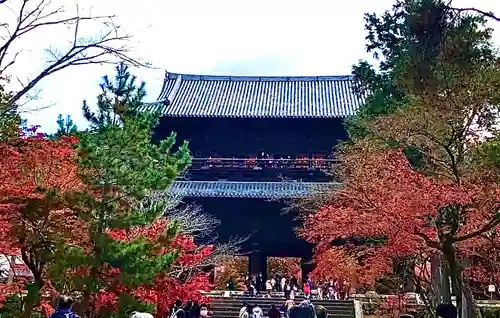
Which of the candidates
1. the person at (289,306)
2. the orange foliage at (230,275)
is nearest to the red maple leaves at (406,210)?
the person at (289,306)

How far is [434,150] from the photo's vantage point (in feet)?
40.6

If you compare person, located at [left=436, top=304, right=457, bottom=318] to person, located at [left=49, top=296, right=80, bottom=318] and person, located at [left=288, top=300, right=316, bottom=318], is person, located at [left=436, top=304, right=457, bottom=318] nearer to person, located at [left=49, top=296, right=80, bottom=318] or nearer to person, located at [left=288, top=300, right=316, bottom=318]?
person, located at [left=288, top=300, right=316, bottom=318]

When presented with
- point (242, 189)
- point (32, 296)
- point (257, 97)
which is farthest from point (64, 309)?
point (257, 97)

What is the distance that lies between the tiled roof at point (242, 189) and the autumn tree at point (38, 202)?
42.2ft

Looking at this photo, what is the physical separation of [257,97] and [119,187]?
773 inches

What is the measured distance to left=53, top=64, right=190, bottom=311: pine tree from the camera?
10703mm

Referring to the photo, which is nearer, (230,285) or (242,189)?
(242,189)

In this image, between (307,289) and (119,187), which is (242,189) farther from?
(119,187)

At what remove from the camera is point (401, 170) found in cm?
1251

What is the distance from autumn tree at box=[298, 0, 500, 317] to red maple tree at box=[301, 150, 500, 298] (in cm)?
2

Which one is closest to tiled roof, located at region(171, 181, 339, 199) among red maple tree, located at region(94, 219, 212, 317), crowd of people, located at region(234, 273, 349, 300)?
crowd of people, located at region(234, 273, 349, 300)

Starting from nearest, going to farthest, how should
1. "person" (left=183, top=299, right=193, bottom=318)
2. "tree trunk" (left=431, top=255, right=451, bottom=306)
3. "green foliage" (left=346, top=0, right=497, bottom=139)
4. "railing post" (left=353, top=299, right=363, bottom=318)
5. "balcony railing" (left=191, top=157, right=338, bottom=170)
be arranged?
"green foliage" (left=346, top=0, right=497, bottom=139) → "tree trunk" (left=431, top=255, right=451, bottom=306) → "person" (left=183, top=299, right=193, bottom=318) → "railing post" (left=353, top=299, right=363, bottom=318) → "balcony railing" (left=191, top=157, right=338, bottom=170)

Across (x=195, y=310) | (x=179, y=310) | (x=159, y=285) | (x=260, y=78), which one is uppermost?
(x=260, y=78)

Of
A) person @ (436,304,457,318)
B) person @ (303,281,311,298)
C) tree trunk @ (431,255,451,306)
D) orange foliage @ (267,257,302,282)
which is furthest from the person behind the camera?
orange foliage @ (267,257,302,282)
